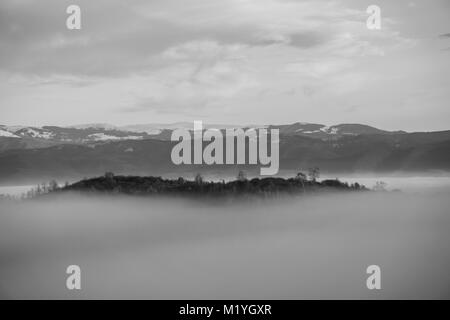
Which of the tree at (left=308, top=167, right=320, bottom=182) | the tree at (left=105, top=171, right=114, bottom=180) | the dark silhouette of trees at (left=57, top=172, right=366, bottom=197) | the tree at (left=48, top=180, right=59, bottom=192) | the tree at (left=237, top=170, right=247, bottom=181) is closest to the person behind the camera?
the tree at (left=237, top=170, right=247, bottom=181)

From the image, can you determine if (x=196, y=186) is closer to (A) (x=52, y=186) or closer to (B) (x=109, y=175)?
(B) (x=109, y=175)

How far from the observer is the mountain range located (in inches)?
806

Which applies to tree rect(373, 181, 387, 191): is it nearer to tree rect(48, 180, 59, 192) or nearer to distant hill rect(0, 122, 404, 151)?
distant hill rect(0, 122, 404, 151)

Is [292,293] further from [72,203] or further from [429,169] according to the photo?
[72,203]

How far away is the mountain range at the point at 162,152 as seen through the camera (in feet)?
67.2

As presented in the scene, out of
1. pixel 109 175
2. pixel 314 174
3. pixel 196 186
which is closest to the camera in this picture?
pixel 109 175

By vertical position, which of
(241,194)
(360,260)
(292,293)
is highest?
(241,194)

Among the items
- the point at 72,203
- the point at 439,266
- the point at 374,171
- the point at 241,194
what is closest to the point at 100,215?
the point at 72,203

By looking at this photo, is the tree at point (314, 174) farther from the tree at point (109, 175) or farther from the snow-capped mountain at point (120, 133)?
the tree at point (109, 175)

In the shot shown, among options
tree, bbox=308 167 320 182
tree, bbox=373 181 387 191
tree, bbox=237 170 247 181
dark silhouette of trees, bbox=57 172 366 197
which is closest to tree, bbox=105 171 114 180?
dark silhouette of trees, bbox=57 172 366 197

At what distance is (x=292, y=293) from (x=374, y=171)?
8.05 meters

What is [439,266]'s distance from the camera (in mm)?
18062

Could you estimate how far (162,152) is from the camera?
21828mm

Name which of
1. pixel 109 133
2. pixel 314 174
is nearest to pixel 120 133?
pixel 109 133
